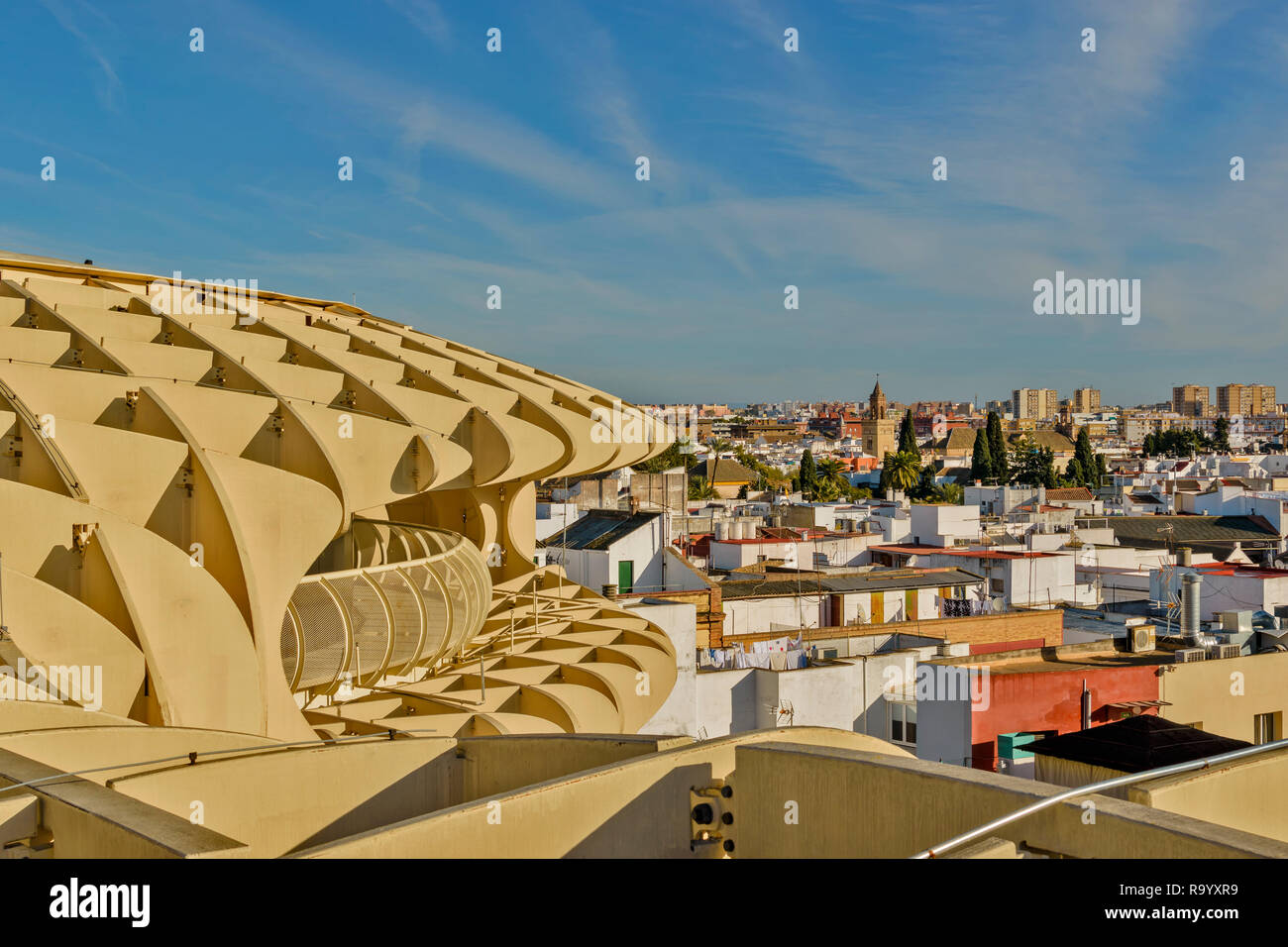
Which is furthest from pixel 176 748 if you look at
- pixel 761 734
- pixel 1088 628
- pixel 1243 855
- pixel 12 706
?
pixel 1088 628

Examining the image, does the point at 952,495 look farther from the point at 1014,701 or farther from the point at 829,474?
the point at 1014,701

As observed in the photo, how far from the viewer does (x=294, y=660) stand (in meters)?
13.9

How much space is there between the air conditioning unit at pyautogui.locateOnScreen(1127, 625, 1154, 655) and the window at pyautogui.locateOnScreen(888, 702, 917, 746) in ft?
16.4

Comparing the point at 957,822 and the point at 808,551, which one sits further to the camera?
the point at 808,551

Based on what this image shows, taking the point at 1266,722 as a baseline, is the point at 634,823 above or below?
above

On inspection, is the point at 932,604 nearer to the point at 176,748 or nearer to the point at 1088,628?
the point at 1088,628

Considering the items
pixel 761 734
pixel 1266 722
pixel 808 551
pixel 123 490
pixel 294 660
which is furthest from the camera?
pixel 808 551

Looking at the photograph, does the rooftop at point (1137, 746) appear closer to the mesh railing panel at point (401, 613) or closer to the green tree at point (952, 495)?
the mesh railing panel at point (401, 613)

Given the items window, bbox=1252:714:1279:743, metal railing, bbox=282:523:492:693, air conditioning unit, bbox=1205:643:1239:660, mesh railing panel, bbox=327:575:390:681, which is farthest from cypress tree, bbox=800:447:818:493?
mesh railing panel, bbox=327:575:390:681

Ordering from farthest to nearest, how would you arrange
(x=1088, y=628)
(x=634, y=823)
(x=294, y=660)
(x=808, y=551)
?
1. (x=808, y=551)
2. (x=1088, y=628)
3. (x=294, y=660)
4. (x=634, y=823)

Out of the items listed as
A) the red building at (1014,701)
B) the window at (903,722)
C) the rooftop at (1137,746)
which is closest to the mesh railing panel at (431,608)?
the rooftop at (1137,746)

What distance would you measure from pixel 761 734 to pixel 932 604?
3103cm

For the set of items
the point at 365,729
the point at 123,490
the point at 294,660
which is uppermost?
the point at 123,490
